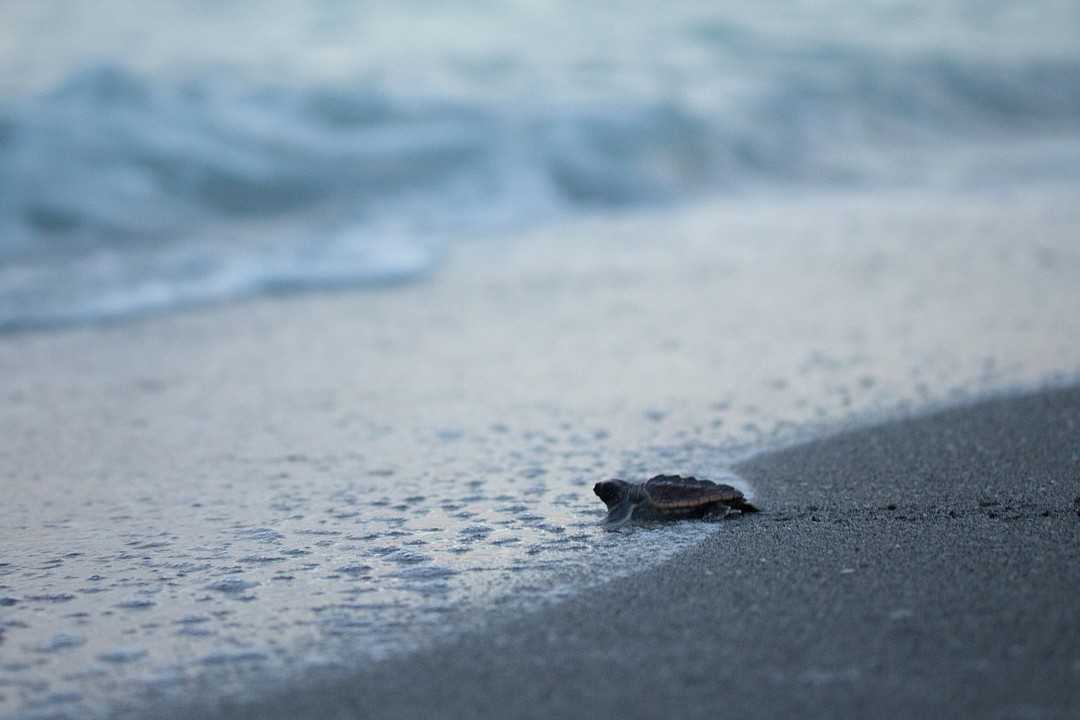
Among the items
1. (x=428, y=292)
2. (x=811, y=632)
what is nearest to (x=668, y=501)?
(x=811, y=632)

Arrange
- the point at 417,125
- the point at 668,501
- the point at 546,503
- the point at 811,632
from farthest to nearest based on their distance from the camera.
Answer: the point at 417,125 → the point at 546,503 → the point at 668,501 → the point at 811,632

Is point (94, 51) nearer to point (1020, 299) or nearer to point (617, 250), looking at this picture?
point (617, 250)

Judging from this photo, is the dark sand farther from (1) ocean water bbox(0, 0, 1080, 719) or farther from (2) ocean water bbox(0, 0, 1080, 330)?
(2) ocean water bbox(0, 0, 1080, 330)

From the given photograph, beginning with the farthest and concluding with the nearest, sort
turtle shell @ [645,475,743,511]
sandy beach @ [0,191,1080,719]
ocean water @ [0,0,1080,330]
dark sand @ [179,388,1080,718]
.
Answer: ocean water @ [0,0,1080,330]
turtle shell @ [645,475,743,511]
sandy beach @ [0,191,1080,719]
dark sand @ [179,388,1080,718]

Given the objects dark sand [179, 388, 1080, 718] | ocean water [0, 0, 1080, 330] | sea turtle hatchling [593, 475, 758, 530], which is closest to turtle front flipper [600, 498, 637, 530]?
sea turtle hatchling [593, 475, 758, 530]

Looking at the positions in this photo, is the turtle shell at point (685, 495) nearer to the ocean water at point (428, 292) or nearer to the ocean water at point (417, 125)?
the ocean water at point (428, 292)

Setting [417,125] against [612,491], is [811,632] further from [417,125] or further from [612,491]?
[417,125]
